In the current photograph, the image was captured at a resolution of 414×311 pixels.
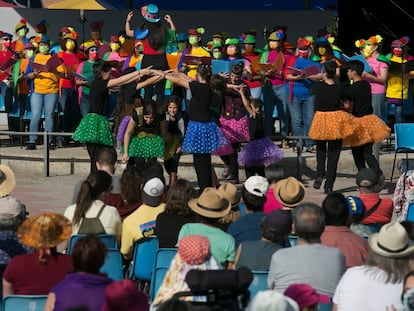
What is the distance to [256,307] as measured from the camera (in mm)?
5383

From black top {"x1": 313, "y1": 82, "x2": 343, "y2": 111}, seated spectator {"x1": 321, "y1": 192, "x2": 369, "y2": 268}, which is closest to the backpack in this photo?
seated spectator {"x1": 321, "y1": 192, "x2": 369, "y2": 268}

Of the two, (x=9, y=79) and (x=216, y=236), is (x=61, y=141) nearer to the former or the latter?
(x=9, y=79)

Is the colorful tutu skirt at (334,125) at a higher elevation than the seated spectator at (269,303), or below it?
higher

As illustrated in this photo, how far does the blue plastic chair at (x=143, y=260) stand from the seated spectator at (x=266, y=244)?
103cm

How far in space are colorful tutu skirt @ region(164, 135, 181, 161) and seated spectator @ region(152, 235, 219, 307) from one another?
6794 mm

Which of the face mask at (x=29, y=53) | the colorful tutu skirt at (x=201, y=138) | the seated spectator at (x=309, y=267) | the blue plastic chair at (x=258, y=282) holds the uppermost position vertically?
the face mask at (x=29, y=53)

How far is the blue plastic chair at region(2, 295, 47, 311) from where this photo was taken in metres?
6.78

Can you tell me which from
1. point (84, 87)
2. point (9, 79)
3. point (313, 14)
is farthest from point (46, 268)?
point (313, 14)

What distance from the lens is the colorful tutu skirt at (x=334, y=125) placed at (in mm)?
14328

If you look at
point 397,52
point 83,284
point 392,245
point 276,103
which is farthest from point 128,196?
point 397,52

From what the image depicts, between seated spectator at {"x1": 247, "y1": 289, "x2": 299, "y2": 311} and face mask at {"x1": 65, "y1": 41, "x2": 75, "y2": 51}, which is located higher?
face mask at {"x1": 65, "y1": 41, "x2": 75, "y2": 51}

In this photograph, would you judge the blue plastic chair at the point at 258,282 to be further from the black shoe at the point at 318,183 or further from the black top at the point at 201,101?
the black shoe at the point at 318,183

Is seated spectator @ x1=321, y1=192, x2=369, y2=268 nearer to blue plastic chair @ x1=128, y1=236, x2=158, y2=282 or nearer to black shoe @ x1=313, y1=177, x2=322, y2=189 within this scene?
blue plastic chair @ x1=128, y1=236, x2=158, y2=282

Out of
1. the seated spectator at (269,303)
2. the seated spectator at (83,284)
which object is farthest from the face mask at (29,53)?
the seated spectator at (269,303)
